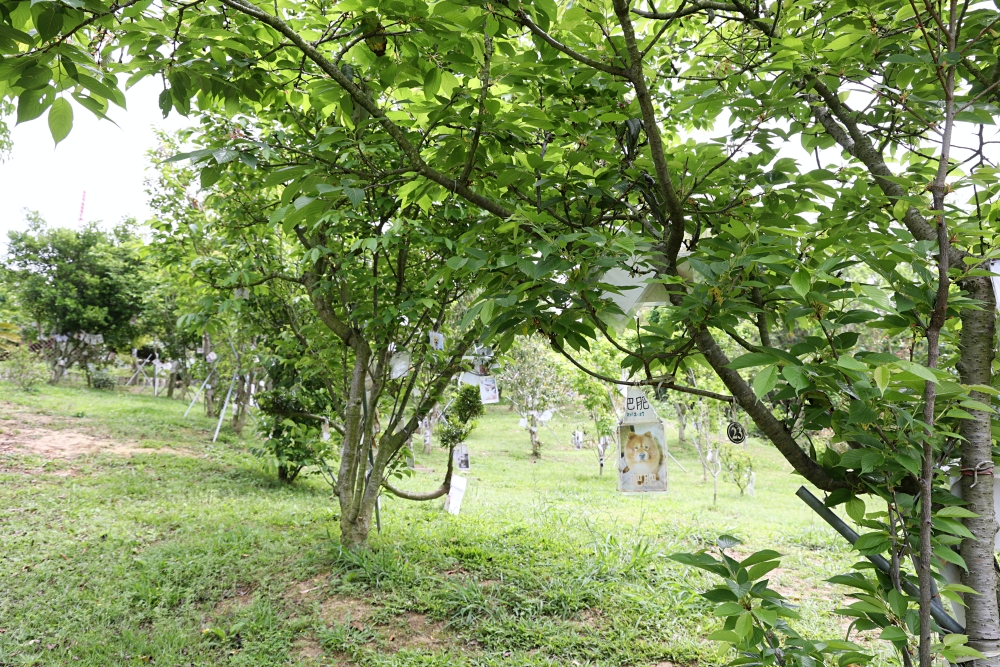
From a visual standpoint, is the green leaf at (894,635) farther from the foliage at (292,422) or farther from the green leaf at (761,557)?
the foliage at (292,422)

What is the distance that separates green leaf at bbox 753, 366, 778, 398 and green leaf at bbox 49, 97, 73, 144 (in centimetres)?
129

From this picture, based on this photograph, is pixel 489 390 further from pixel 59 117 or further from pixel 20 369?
pixel 20 369

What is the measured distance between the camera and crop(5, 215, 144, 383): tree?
13688 millimetres

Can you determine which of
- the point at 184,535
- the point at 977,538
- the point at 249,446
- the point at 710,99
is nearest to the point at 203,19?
the point at 710,99

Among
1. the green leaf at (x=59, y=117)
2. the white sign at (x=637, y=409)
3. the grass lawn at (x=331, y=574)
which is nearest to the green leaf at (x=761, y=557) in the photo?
the white sign at (x=637, y=409)

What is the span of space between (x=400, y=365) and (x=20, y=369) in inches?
448

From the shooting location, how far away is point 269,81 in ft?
5.18

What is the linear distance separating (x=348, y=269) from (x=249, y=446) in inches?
246

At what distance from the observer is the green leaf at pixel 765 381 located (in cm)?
94

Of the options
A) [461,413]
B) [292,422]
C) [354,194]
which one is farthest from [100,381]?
[354,194]

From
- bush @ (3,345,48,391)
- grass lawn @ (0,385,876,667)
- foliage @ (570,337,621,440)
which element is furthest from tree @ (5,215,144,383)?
foliage @ (570,337,621,440)

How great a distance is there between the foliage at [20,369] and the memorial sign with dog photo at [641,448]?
12.3m

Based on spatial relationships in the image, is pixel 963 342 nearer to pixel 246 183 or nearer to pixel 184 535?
pixel 246 183

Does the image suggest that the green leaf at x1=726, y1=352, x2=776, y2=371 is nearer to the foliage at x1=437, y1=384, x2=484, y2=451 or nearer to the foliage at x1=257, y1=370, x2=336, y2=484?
the foliage at x1=437, y1=384, x2=484, y2=451
